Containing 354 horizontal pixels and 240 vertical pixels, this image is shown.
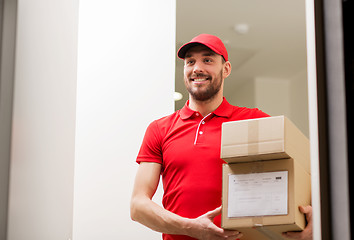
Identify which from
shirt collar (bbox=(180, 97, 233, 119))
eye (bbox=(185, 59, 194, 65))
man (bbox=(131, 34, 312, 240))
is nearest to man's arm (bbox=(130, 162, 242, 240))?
man (bbox=(131, 34, 312, 240))

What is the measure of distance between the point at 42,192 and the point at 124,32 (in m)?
0.88

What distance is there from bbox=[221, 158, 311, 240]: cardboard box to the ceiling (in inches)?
108

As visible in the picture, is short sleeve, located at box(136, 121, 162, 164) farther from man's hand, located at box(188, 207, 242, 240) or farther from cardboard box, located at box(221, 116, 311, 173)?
cardboard box, located at box(221, 116, 311, 173)

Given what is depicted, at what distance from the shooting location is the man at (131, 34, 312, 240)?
1.76 m

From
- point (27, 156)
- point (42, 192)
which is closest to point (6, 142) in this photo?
point (27, 156)

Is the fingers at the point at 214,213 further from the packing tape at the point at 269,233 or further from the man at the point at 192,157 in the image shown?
the packing tape at the point at 269,233

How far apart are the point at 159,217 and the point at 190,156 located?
0.76 feet

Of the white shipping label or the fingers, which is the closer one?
the white shipping label

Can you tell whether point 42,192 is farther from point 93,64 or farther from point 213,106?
point 213,106

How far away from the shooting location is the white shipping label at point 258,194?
4.63 feet

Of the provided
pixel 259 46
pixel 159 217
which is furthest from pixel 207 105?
pixel 259 46

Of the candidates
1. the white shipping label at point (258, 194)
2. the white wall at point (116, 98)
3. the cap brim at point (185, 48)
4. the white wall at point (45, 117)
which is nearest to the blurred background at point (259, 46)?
the white wall at point (116, 98)

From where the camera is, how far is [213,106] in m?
2.00

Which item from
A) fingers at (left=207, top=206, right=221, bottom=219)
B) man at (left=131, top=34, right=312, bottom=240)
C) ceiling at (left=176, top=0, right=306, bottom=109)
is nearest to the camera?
fingers at (left=207, top=206, right=221, bottom=219)
